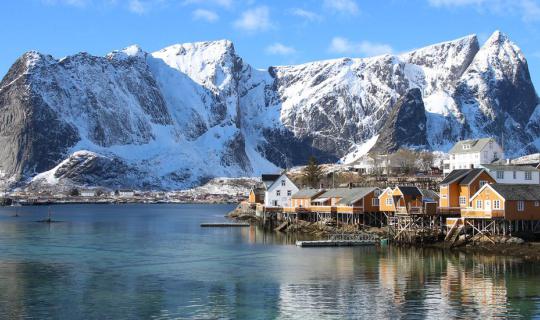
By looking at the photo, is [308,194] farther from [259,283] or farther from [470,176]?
[259,283]

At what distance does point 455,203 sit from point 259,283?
111 feet

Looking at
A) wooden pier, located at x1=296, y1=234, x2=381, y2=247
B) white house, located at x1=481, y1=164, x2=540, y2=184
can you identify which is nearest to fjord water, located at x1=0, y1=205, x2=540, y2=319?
wooden pier, located at x1=296, y1=234, x2=381, y2=247

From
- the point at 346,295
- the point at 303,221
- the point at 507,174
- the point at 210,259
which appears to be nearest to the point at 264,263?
the point at 210,259

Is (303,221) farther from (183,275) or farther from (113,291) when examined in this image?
(113,291)

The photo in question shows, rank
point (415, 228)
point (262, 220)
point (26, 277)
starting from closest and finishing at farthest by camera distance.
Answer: point (26, 277)
point (415, 228)
point (262, 220)

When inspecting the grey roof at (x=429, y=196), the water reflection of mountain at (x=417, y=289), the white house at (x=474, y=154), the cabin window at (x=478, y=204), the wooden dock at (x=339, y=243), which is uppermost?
the white house at (x=474, y=154)

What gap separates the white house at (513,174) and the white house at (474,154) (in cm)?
5965

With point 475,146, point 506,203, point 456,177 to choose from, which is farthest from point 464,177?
point 475,146

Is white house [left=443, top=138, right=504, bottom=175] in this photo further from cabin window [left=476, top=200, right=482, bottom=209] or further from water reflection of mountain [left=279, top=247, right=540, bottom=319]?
water reflection of mountain [left=279, top=247, right=540, bottom=319]

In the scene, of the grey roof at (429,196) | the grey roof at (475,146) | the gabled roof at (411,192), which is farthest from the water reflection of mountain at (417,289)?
the grey roof at (475,146)

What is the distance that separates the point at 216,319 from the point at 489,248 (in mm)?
36105

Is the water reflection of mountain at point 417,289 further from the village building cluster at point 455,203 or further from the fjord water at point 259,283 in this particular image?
the village building cluster at point 455,203

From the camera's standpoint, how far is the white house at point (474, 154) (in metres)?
148

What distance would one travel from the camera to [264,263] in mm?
66875
